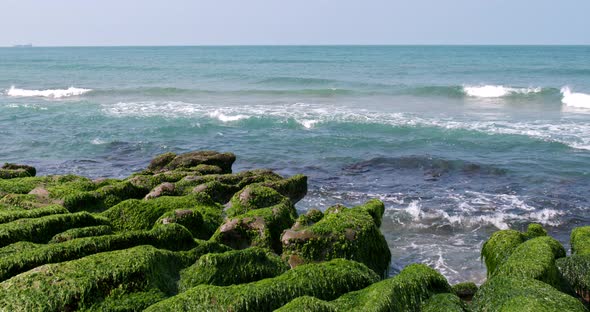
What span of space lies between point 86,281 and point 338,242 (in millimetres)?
4010

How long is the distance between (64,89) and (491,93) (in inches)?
1534

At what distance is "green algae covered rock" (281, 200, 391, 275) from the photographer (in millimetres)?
8289

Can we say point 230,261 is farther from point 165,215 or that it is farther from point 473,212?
point 473,212

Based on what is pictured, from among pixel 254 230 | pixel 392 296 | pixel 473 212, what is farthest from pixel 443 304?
pixel 473 212

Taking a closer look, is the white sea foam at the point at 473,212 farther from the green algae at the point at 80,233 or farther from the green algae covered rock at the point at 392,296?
the green algae at the point at 80,233

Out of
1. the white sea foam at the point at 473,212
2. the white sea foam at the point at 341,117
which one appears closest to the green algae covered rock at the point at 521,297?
the white sea foam at the point at 473,212

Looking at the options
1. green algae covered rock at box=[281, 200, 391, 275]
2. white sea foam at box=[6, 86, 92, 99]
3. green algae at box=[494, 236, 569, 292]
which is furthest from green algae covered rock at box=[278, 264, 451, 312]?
white sea foam at box=[6, 86, 92, 99]

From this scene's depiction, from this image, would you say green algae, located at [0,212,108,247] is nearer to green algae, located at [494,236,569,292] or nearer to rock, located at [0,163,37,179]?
rock, located at [0,163,37,179]

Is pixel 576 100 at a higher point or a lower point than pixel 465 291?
higher

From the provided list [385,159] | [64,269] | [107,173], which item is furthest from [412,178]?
[64,269]

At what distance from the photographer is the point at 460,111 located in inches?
Answer: 1287

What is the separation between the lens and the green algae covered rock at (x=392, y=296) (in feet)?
19.4

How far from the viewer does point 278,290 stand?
6.48 meters

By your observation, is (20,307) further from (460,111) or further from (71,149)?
(460,111)
